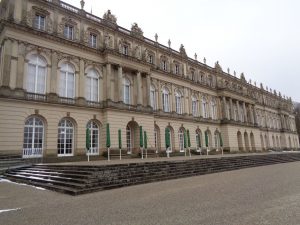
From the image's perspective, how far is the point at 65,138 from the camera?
2177 cm

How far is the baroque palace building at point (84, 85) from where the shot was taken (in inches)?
776

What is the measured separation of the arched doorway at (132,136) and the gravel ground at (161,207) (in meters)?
17.5

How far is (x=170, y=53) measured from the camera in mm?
35375

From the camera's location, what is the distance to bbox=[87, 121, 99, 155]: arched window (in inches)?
927

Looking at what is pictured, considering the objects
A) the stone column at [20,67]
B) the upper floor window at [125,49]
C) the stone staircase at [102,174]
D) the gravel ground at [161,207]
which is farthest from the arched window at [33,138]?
the upper floor window at [125,49]

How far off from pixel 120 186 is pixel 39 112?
1293cm

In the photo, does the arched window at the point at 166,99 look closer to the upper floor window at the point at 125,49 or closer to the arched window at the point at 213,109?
the upper floor window at the point at 125,49

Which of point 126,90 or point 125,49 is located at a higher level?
point 125,49

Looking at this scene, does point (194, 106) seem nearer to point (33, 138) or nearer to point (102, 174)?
point (33, 138)

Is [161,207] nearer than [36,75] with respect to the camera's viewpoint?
Yes

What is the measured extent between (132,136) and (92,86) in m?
7.21

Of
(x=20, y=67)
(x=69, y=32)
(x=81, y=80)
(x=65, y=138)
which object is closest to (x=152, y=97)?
(x=81, y=80)

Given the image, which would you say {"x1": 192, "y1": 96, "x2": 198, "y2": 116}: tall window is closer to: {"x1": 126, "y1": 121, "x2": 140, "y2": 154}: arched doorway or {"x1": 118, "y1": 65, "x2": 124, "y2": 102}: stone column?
{"x1": 126, "y1": 121, "x2": 140, "y2": 154}: arched doorway

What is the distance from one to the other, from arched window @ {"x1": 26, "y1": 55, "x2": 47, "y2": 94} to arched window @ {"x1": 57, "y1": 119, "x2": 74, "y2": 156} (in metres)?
3.45
